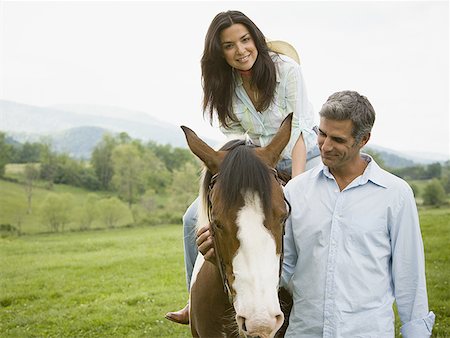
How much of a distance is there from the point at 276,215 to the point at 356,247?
60 cm

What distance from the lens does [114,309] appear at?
10.5m

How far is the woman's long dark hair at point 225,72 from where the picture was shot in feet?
13.6

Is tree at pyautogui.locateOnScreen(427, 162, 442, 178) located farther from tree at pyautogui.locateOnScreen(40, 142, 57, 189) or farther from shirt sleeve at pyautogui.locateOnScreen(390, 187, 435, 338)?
shirt sleeve at pyautogui.locateOnScreen(390, 187, 435, 338)

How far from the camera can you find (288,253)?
3.36 metres

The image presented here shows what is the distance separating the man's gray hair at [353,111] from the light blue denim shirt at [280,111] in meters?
0.93

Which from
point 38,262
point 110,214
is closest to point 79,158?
point 110,214

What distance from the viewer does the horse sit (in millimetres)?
2588

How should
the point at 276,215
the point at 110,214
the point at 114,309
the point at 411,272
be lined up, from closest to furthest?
the point at 276,215, the point at 411,272, the point at 114,309, the point at 110,214

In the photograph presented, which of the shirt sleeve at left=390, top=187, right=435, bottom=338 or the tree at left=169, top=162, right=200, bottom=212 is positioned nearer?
the shirt sleeve at left=390, top=187, right=435, bottom=338

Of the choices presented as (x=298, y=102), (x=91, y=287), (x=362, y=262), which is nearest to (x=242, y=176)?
(x=362, y=262)

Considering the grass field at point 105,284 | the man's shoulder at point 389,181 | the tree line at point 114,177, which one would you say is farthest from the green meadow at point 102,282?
the man's shoulder at point 389,181

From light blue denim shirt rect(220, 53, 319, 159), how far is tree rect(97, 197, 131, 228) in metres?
23.2

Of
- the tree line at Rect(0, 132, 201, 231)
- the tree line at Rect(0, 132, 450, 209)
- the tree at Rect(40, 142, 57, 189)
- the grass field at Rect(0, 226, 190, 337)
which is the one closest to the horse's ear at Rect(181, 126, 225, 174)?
the grass field at Rect(0, 226, 190, 337)

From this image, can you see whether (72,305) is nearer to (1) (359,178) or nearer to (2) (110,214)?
(1) (359,178)
